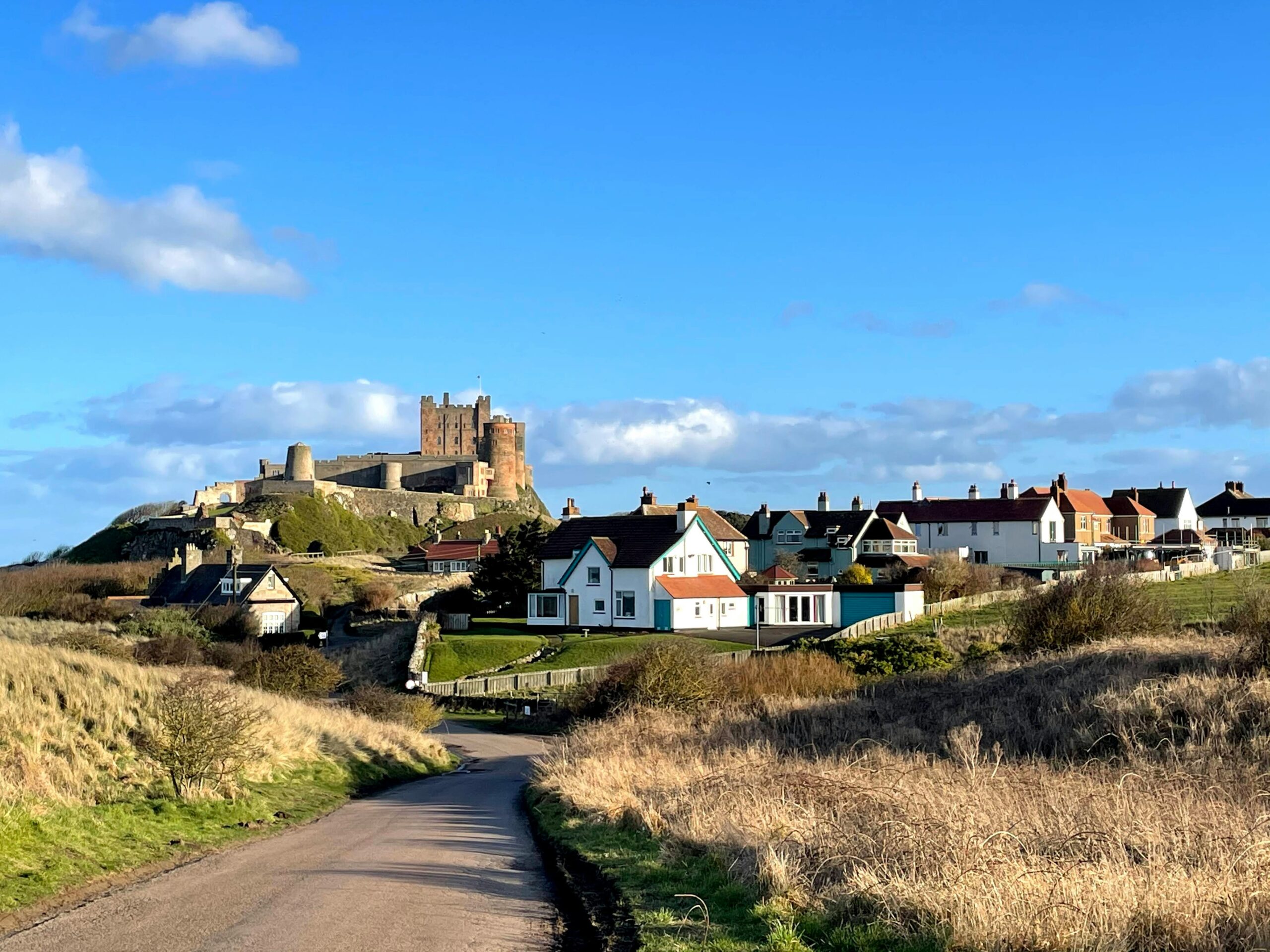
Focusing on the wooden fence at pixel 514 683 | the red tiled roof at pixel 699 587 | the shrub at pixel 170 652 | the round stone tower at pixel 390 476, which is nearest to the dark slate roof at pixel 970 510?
the red tiled roof at pixel 699 587

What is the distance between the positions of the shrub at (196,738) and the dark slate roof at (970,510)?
233 feet

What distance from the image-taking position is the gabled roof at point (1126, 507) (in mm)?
97625

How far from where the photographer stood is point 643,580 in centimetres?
5984

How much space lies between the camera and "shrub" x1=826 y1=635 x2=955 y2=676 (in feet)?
138

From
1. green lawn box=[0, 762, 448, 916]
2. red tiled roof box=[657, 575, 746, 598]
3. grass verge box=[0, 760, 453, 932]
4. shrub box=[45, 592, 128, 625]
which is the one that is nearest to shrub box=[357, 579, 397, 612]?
shrub box=[45, 592, 128, 625]

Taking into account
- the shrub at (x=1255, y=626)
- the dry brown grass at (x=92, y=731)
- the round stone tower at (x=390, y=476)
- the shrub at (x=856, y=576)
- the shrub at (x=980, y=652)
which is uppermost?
the round stone tower at (x=390, y=476)

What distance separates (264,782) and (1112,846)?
15.4 m

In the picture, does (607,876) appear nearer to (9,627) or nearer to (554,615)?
(9,627)

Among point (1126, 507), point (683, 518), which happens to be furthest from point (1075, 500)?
point (683, 518)

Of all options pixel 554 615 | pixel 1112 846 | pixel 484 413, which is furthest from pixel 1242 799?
pixel 484 413

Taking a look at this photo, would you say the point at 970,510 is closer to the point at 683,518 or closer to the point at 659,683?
the point at 683,518

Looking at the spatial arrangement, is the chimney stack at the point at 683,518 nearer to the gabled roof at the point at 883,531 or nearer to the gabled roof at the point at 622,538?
the gabled roof at the point at 622,538

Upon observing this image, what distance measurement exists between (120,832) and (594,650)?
3952 cm

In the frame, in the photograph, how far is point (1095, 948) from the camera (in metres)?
7.77
